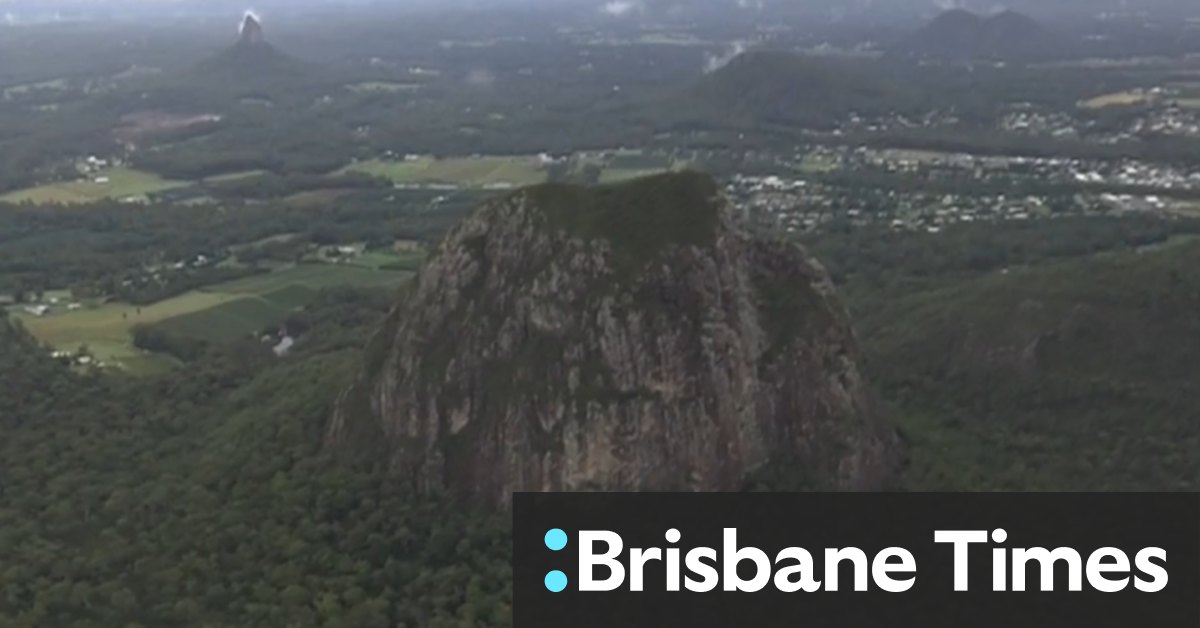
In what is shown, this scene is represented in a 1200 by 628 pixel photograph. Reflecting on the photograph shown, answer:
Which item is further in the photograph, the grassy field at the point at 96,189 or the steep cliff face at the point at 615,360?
the grassy field at the point at 96,189

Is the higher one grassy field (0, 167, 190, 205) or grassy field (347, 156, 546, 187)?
grassy field (347, 156, 546, 187)

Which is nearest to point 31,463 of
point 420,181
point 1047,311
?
point 1047,311

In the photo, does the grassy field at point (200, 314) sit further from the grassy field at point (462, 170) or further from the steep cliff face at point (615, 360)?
the grassy field at point (462, 170)

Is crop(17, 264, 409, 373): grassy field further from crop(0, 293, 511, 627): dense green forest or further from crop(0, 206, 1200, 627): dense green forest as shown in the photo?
crop(0, 293, 511, 627): dense green forest

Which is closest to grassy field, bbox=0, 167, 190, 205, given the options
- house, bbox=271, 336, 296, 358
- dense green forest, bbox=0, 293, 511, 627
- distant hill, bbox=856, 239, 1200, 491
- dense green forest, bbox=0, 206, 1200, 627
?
house, bbox=271, 336, 296, 358

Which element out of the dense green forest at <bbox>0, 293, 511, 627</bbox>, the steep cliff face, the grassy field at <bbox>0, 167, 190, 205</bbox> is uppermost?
the steep cliff face

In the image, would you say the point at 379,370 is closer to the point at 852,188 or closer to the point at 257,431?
the point at 257,431

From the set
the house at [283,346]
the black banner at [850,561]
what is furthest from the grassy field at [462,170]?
the black banner at [850,561]

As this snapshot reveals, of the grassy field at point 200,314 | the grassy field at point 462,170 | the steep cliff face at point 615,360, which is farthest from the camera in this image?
the grassy field at point 462,170

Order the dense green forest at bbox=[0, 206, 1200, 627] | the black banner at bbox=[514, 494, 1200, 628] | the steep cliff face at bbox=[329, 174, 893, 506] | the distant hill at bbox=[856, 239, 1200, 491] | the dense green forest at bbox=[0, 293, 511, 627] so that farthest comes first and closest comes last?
1. the distant hill at bbox=[856, 239, 1200, 491]
2. the steep cliff face at bbox=[329, 174, 893, 506]
3. the dense green forest at bbox=[0, 206, 1200, 627]
4. the dense green forest at bbox=[0, 293, 511, 627]
5. the black banner at bbox=[514, 494, 1200, 628]
